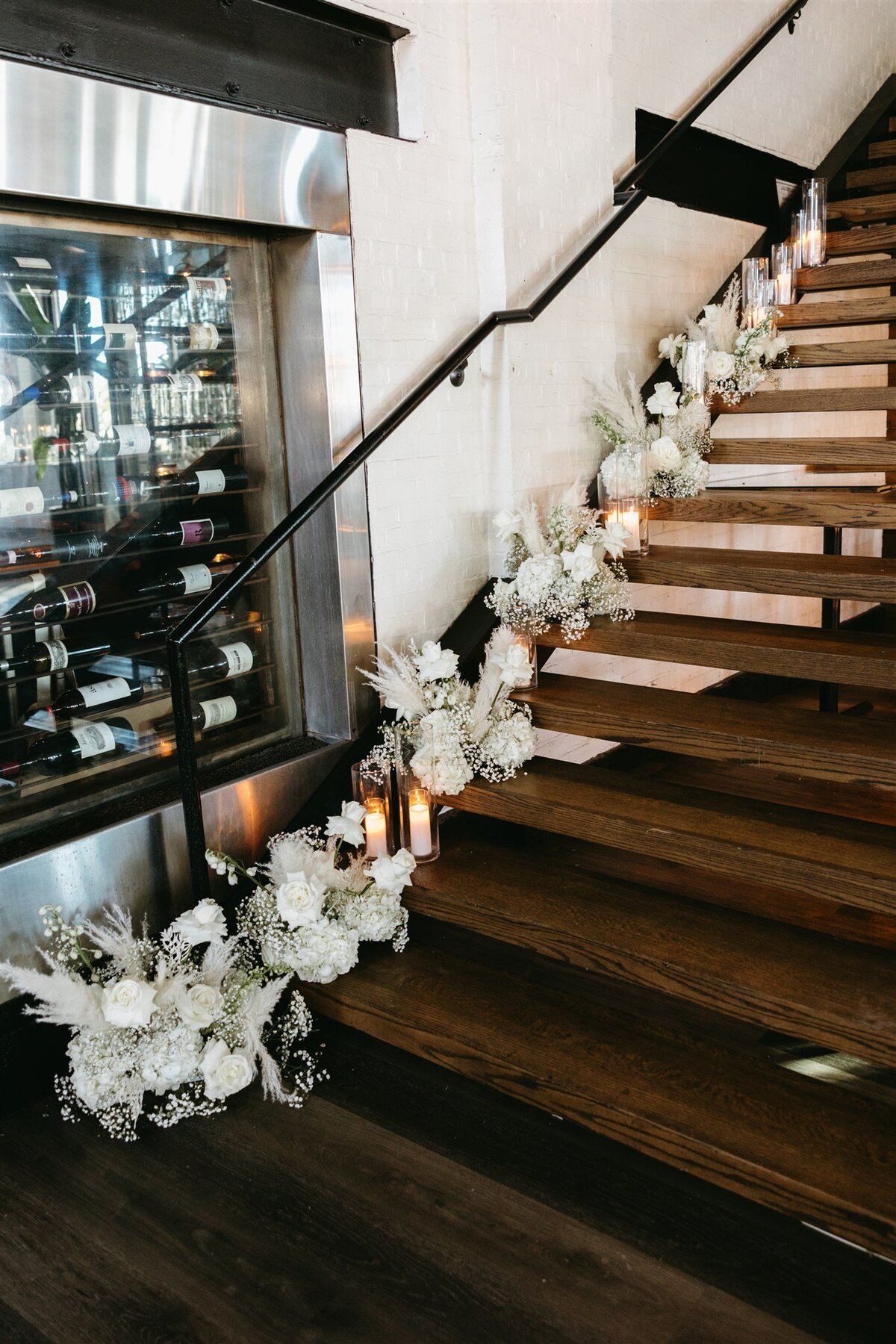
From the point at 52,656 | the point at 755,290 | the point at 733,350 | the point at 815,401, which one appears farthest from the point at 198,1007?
the point at 755,290

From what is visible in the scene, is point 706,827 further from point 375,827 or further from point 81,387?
point 81,387

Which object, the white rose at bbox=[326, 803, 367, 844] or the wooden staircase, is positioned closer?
the wooden staircase

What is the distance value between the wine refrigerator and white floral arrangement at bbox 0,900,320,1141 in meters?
0.20

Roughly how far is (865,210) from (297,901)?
164 inches

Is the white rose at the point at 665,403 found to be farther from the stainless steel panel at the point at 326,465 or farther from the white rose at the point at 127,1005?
the white rose at the point at 127,1005

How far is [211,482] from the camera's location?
3215 mm

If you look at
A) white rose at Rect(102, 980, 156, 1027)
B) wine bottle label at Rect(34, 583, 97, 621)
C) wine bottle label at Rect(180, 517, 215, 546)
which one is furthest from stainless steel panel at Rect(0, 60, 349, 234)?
white rose at Rect(102, 980, 156, 1027)

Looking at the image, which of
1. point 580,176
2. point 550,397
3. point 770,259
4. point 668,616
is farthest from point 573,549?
point 770,259

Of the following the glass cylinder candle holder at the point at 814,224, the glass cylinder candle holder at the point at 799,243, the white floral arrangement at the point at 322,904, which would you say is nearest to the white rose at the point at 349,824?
the white floral arrangement at the point at 322,904

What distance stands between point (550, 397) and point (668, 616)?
2.90 feet

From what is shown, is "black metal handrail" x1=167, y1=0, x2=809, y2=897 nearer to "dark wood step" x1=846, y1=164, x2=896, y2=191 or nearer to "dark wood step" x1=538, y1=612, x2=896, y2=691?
"dark wood step" x1=538, y1=612, x2=896, y2=691

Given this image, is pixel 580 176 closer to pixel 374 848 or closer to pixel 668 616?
pixel 668 616

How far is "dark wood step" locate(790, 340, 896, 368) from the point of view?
3.97 m

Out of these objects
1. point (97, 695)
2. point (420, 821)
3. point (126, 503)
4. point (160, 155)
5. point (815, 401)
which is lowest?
point (420, 821)
